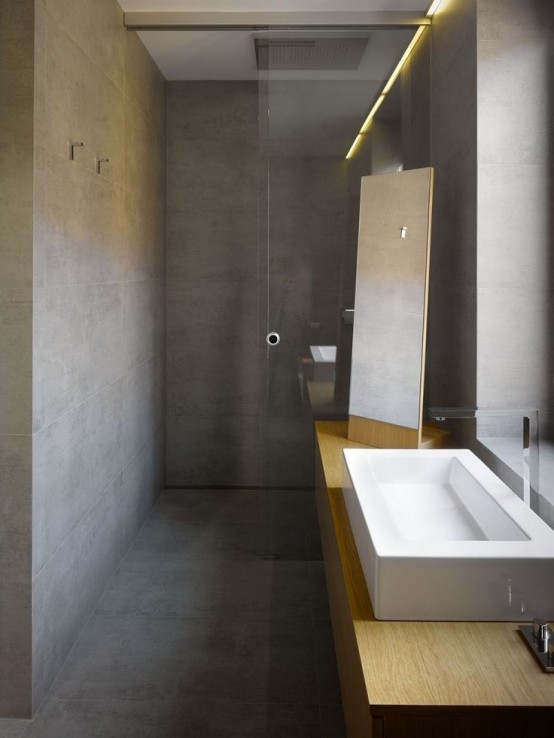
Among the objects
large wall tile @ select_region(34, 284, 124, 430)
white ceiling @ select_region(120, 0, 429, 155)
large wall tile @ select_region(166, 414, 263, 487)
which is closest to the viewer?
large wall tile @ select_region(34, 284, 124, 430)

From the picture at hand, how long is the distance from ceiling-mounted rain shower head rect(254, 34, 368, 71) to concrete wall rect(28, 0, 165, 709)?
2.52 ft

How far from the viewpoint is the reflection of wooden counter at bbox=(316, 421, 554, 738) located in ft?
3.85

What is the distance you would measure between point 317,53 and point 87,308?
64.3 inches

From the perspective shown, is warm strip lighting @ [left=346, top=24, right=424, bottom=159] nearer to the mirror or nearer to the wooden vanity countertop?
the mirror

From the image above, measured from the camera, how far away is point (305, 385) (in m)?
3.62

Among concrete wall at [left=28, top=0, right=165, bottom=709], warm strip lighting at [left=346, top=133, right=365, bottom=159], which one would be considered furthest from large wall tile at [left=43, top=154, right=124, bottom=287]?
warm strip lighting at [left=346, top=133, right=365, bottom=159]

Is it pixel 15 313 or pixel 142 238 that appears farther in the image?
pixel 142 238

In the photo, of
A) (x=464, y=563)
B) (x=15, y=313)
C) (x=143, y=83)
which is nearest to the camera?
(x=464, y=563)

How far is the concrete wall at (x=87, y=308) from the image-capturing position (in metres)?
2.47

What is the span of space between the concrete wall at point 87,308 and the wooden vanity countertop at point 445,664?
55.3 inches

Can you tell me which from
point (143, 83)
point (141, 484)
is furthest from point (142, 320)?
point (143, 83)

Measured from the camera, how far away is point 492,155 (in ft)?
8.93

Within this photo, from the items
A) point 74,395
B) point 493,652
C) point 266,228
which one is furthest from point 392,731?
point 266,228

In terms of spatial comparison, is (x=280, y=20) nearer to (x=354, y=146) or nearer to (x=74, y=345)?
(x=354, y=146)
